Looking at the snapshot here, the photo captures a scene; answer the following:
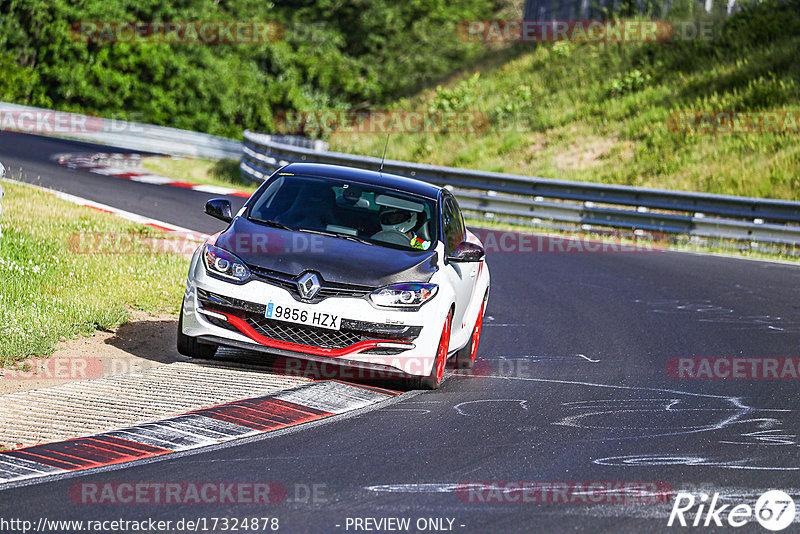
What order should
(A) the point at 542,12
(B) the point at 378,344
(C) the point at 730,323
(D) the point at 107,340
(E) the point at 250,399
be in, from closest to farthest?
(E) the point at 250,399 < (B) the point at 378,344 < (D) the point at 107,340 < (C) the point at 730,323 < (A) the point at 542,12

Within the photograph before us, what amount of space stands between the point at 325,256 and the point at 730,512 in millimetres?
3620

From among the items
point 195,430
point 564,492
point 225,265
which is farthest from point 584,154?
point 564,492

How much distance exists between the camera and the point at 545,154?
3184cm

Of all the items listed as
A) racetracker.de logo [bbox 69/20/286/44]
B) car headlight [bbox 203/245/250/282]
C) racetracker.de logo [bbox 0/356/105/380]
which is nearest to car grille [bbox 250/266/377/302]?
car headlight [bbox 203/245/250/282]

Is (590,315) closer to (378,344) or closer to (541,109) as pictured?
(378,344)

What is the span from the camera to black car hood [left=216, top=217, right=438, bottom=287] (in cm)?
774

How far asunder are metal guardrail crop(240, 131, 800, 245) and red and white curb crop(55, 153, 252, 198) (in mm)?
2337

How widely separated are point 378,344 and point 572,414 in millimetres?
1426

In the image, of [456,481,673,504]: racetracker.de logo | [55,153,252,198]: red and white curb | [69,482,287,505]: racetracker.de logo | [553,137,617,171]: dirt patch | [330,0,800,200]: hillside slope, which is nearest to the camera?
[69,482,287,505]: racetracker.de logo

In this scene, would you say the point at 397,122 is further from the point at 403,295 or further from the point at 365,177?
the point at 403,295

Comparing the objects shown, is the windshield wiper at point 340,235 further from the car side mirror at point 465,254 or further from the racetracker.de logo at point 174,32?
the racetracker.de logo at point 174,32

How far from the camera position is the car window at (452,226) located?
29.7 feet

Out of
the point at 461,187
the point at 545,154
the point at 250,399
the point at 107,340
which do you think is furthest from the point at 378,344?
the point at 545,154

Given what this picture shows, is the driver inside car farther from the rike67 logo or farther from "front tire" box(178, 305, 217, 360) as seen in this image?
the rike67 logo
